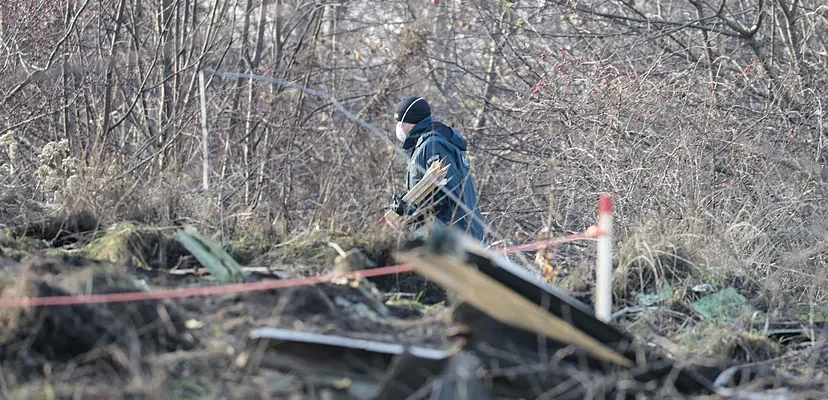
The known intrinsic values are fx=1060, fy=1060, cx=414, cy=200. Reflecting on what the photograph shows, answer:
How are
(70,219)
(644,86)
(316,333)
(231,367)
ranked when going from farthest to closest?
(644,86) → (70,219) → (316,333) → (231,367)

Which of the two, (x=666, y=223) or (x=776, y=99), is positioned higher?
(x=776, y=99)

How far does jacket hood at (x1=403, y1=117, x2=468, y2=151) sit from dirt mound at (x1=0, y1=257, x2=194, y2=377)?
3.98m

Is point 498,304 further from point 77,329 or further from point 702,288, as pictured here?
point 702,288

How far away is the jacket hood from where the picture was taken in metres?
8.25

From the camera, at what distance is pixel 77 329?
4211 millimetres

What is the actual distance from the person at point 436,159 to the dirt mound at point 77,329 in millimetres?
3284

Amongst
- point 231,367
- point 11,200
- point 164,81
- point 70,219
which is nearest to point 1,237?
point 70,219

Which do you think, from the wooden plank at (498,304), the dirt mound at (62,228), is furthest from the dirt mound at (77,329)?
the dirt mound at (62,228)

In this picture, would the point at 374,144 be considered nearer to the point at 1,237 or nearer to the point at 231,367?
the point at 1,237

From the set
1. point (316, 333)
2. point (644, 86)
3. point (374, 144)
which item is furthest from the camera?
point (374, 144)

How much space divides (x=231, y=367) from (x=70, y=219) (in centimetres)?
292

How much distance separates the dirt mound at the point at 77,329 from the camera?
4074mm

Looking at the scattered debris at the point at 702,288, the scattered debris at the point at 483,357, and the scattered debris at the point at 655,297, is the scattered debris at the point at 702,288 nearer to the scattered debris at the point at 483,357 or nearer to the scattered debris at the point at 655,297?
the scattered debris at the point at 655,297

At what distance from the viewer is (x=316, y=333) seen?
4.36 metres
